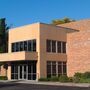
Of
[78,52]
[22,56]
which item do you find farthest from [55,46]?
[22,56]

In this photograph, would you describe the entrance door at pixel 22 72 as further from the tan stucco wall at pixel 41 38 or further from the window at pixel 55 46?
the window at pixel 55 46

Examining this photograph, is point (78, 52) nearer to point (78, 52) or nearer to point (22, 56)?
point (78, 52)

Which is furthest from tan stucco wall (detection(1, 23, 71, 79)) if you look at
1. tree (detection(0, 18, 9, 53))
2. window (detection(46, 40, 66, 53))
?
tree (detection(0, 18, 9, 53))

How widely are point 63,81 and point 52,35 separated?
30.7 feet

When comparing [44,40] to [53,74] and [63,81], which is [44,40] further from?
[63,81]

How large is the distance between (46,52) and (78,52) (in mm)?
4750

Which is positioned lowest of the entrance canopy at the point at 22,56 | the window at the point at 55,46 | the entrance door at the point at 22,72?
the entrance door at the point at 22,72

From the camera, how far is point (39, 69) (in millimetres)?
43719

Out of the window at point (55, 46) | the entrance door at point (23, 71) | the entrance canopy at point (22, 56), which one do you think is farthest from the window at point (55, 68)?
the entrance canopy at point (22, 56)

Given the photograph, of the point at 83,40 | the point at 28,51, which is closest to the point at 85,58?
the point at 83,40

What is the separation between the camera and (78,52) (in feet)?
150

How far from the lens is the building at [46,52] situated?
4428 cm

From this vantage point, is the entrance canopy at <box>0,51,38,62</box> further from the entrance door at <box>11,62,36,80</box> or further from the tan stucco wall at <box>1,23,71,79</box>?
the entrance door at <box>11,62,36,80</box>

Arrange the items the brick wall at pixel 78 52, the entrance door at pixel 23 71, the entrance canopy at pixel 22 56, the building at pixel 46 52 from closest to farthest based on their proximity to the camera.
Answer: the entrance canopy at pixel 22 56
the building at pixel 46 52
the brick wall at pixel 78 52
the entrance door at pixel 23 71
